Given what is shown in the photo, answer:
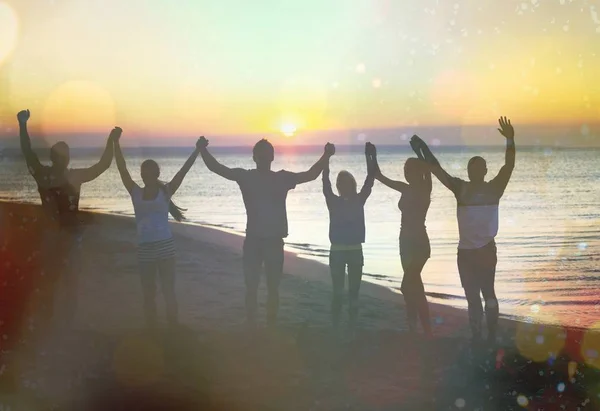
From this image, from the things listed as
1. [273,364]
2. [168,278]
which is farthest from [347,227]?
[168,278]

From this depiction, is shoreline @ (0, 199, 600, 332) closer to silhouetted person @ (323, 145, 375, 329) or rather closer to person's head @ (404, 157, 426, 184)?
silhouetted person @ (323, 145, 375, 329)

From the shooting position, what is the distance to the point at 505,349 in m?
7.69

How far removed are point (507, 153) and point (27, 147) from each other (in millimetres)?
5151

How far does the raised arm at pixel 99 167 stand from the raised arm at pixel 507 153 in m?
4.12

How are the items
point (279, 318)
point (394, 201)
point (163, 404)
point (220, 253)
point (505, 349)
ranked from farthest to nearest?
point (394, 201) → point (220, 253) → point (279, 318) → point (505, 349) → point (163, 404)

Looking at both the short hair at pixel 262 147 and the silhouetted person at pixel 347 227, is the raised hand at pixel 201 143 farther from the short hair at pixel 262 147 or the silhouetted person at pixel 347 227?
the silhouetted person at pixel 347 227

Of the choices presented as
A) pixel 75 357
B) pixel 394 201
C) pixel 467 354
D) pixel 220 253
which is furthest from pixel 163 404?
pixel 394 201

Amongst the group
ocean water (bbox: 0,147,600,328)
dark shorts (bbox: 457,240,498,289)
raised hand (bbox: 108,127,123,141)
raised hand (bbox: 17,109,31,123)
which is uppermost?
raised hand (bbox: 17,109,31,123)

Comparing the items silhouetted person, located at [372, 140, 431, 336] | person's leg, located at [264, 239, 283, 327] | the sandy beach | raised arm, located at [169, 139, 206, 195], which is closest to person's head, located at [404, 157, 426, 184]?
silhouetted person, located at [372, 140, 431, 336]

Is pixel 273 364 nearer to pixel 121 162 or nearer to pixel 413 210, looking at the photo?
pixel 413 210

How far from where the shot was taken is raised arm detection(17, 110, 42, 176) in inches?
287

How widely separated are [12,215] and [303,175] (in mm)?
16955

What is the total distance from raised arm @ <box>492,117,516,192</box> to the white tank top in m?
3.52

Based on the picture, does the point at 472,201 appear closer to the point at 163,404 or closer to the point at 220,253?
the point at 163,404
